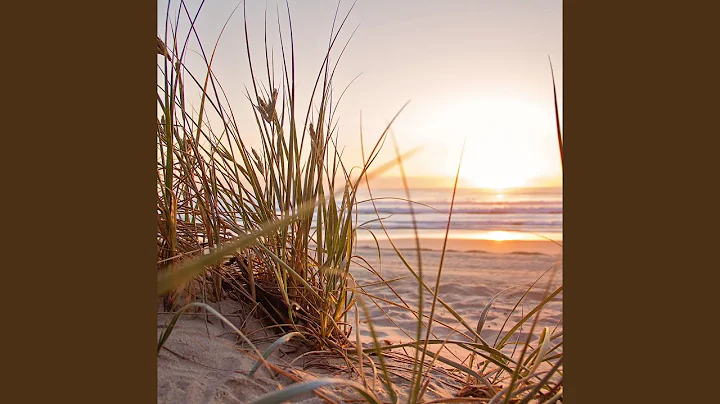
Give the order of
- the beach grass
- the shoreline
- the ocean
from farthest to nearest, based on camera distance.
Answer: the ocean, the shoreline, the beach grass

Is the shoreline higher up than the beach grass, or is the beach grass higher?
the beach grass

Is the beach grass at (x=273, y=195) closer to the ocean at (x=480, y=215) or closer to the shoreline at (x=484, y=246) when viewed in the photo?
the shoreline at (x=484, y=246)

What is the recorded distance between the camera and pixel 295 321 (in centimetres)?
146

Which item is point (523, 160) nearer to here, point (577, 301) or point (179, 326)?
point (577, 301)

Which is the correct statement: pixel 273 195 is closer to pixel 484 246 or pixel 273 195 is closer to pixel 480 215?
pixel 484 246

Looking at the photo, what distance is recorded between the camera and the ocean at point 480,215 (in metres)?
7.44

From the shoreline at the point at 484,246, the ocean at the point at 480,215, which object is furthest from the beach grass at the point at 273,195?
the ocean at the point at 480,215

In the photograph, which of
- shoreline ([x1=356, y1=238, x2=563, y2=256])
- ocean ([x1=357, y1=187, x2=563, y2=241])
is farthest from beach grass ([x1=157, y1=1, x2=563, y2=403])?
ocean ([x1=357, y1=187, x2=563, y2=241])

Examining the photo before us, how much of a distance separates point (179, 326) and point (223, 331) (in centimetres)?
11

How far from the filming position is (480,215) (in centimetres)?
888

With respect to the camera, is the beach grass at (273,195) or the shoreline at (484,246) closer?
the beach grass at (273,195)

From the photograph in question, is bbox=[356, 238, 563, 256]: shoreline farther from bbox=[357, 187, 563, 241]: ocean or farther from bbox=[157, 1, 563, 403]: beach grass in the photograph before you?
bbox=[157, 1, 563, 403]: beach grass

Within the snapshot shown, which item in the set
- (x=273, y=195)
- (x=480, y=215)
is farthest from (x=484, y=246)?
(x=273, y=195)

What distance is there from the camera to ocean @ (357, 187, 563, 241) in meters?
7.44
